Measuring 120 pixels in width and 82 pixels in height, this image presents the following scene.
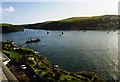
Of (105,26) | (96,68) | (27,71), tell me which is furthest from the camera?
(105,26)

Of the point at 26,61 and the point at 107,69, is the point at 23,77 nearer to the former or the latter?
the point at 26,61

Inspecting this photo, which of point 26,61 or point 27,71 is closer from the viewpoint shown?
point 27,71

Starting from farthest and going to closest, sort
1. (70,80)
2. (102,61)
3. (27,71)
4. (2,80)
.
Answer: (102,61) → (27,71) → (70,80) → (2,80)

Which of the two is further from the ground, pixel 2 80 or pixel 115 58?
pixel 2 80

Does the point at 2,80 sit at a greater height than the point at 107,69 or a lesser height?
greater

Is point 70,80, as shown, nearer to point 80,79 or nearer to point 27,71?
point 80,79

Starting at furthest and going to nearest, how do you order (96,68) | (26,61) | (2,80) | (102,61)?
(102,61) < (96,68) < (26,61) < (2,80)

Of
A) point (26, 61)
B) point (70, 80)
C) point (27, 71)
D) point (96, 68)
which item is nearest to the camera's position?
point (70, 80)

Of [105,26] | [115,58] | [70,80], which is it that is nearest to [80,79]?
[70,80]

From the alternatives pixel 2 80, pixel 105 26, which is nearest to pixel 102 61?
pixel 2 80
